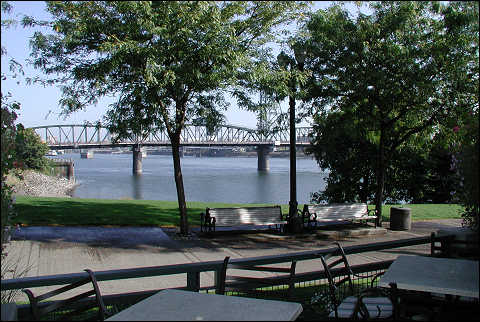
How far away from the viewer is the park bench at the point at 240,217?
38.7ft

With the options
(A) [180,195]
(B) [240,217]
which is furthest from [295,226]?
(A) [180,195]

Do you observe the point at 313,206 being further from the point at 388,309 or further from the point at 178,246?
the point at 388,309

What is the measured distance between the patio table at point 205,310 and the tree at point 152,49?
6426 mm

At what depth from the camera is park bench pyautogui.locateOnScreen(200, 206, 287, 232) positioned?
38.7 feet

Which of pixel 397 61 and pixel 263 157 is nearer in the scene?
pixel 397 61

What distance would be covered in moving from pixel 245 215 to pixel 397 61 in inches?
224

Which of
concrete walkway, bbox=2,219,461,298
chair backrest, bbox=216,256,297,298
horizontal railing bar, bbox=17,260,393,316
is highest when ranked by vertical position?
chair backrest, bbox=216,256,297,298

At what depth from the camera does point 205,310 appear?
305 cm

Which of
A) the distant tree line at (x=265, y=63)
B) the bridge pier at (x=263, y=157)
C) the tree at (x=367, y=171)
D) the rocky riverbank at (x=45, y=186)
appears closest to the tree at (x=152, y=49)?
the distant tree line at (x=265, y=63)

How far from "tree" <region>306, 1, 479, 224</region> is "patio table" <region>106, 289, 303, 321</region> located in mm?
9878

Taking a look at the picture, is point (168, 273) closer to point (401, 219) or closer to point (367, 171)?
point (401, 219)

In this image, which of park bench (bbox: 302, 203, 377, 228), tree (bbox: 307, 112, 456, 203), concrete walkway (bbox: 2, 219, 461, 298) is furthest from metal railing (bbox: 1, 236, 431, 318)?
tree (bbox: 307, 112, 456, 203)

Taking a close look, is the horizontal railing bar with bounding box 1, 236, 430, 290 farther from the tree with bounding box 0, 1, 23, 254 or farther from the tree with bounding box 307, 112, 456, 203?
the tree with bounding box 307, 112, 456, 203

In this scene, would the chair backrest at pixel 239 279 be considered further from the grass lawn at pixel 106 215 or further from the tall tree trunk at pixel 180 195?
the grass lawn at pixel 106 215
